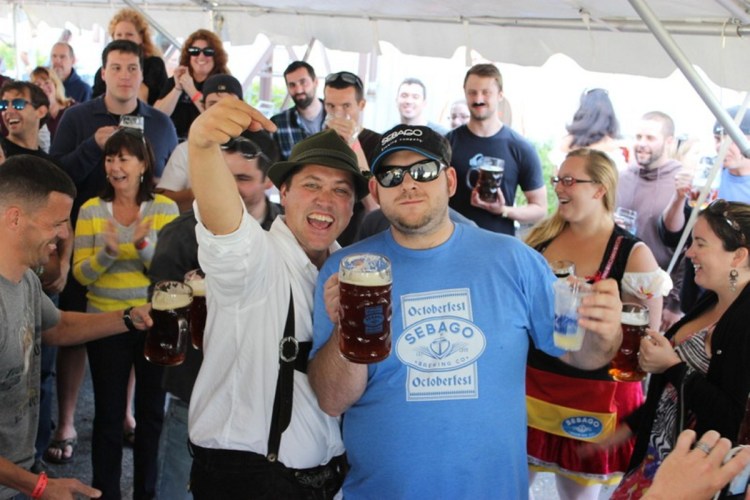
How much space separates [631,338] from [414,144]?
108 cm

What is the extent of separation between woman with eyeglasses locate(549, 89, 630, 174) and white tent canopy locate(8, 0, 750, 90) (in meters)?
1.06

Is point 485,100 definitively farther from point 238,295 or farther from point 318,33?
point 238,295

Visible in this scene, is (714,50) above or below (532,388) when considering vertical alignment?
above

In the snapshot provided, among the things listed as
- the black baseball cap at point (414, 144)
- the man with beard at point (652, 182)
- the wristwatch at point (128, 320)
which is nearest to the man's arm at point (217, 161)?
the black baseball cap at point (414, 144)

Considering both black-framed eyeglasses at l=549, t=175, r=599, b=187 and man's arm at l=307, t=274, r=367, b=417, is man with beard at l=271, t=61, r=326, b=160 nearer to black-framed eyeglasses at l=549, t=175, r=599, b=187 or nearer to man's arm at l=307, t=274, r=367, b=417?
black-framed eyeglasses at l=549, t=175, r=599, b=187

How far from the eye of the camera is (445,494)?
6.95 feet

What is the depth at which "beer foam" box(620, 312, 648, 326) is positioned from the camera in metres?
2.67

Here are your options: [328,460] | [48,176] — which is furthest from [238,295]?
[48,176]

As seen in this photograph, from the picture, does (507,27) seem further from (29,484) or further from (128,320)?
(29,484)

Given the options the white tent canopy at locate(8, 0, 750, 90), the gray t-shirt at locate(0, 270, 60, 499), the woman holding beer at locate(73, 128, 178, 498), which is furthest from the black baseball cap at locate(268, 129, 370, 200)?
the white tent canopy at locate(8, 0, 750, 90)

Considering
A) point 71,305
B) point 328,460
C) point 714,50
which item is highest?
point 714,50

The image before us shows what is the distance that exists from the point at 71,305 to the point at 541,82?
171 inches

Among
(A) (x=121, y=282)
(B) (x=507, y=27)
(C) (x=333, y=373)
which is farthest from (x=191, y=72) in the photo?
(C) (x=333, y=373)

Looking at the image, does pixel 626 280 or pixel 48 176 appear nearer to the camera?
pixel 48 176
